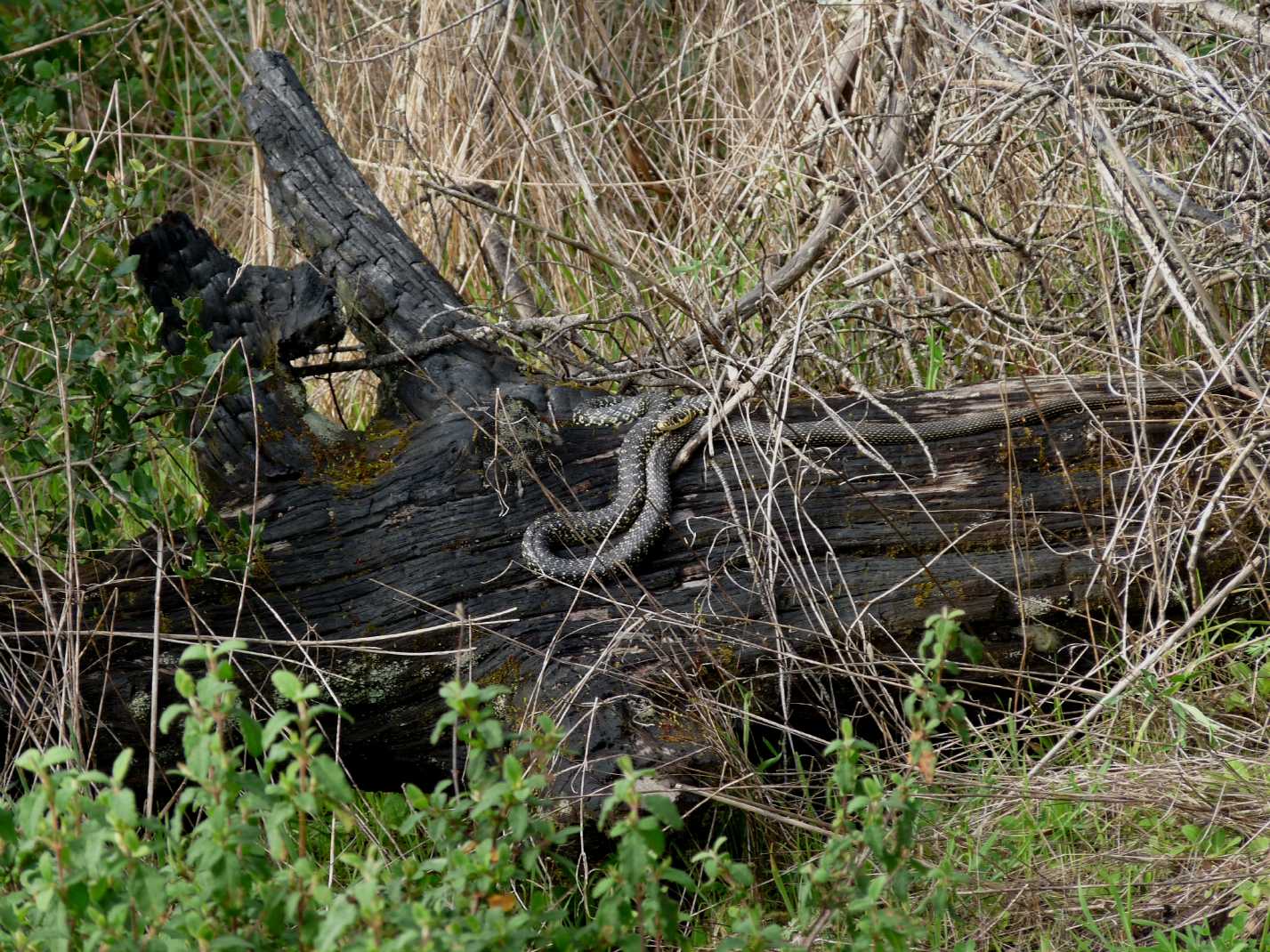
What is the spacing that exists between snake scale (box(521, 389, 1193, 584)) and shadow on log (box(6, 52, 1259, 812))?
58 millimetres

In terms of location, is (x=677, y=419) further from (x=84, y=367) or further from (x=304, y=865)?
(x=304, y=865)

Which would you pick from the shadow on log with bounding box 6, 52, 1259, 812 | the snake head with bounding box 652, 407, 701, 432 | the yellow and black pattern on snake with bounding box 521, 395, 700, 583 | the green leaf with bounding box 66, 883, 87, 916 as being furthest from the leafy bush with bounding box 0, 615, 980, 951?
the snake head with bounding box 652, 407, 701, 432

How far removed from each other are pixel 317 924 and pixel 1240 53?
5.35m

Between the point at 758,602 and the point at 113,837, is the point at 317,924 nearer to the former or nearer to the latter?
the point at 113,837

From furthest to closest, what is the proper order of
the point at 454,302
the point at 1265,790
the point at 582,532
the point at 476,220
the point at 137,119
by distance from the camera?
the point at 137,119 → the point at 476,220 → the point at 454,302 → the point at 582,532 → the point at 1265,790

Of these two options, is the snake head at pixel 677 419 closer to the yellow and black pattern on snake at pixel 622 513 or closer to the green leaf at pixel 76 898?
the yellow and black pattern on snake at pixel 622 513

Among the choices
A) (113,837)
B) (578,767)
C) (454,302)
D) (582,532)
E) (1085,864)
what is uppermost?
(454,302)

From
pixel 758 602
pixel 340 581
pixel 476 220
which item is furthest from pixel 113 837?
pixel 476 220

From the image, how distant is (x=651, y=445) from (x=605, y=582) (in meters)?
0.70

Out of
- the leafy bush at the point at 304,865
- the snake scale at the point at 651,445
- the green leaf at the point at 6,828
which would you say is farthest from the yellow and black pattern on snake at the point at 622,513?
the green leaf at the point at 6,828

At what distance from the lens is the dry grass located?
351cm

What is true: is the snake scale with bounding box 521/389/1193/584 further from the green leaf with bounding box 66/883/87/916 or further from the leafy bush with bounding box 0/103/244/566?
the green leaf with bounding box 66/883/87/916

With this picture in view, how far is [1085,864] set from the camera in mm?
3396

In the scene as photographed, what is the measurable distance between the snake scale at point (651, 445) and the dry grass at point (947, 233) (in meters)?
0.22
